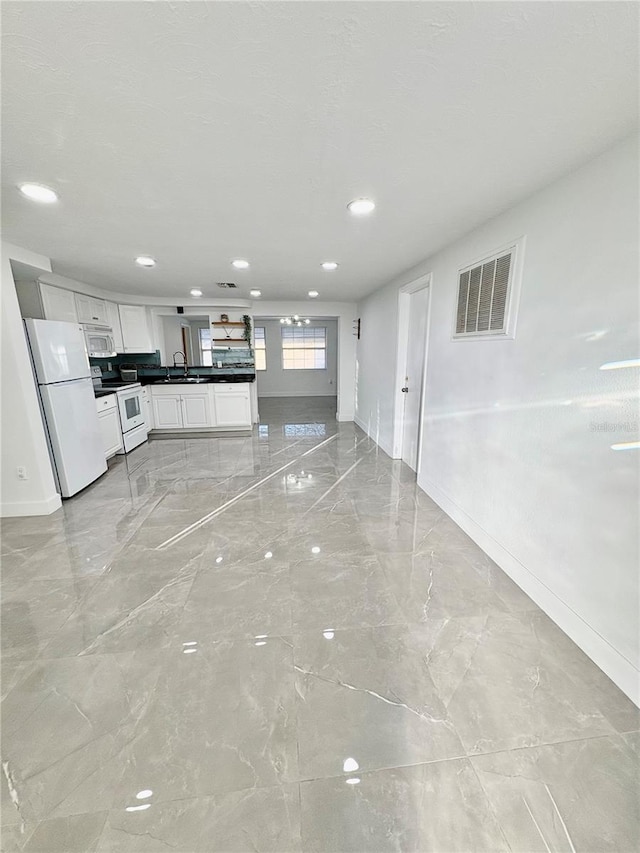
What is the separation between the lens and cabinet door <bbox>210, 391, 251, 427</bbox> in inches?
229

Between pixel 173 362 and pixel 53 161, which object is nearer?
pixel 53 161

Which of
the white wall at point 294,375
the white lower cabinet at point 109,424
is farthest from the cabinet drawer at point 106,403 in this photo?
the white wall at point 294,375

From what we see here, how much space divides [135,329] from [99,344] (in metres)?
0.99

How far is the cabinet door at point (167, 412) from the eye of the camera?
18.8ft

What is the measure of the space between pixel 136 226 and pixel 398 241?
194 centimetres

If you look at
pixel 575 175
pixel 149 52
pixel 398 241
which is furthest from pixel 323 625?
pixel 398 241

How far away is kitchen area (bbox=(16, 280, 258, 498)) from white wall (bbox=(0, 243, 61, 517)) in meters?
0.14

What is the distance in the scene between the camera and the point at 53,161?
1.51 metres

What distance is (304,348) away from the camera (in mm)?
9562

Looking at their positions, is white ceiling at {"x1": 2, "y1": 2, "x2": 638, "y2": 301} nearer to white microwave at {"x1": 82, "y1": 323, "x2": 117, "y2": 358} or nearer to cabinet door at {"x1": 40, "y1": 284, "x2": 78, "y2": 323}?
cabinet door at {"x1": 40, "y1": 284, "x2": 78, "y2": 323}

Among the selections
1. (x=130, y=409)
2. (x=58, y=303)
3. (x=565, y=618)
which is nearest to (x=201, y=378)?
(x=130, y=409)

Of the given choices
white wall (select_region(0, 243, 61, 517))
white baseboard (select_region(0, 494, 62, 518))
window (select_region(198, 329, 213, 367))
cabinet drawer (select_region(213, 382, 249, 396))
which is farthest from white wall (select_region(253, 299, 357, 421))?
white baseboard (select_region(0, 494, 62, 518))

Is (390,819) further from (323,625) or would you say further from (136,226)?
(136,226)

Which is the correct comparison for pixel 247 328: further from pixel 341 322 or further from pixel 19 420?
pixel 19 420
